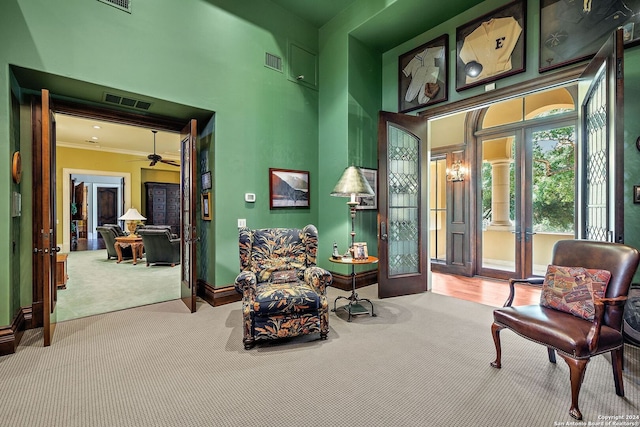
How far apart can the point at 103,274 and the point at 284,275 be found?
4760 mm

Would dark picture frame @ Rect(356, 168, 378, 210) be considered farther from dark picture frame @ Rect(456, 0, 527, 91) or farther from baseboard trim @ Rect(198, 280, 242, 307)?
baseboard trim @ Rect(198, 280, 242, 307)

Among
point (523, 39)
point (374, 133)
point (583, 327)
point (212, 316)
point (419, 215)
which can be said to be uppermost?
point (523, 39)

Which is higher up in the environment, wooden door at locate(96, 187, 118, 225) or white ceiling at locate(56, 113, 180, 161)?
white ceiling at locate(56, 113, 180, 161)

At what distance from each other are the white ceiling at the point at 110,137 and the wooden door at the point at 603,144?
6.90 m

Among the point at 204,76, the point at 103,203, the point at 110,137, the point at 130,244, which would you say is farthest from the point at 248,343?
the point at 103,203

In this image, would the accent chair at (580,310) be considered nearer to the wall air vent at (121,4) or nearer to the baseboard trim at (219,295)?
the baseboard trim at (219,295)

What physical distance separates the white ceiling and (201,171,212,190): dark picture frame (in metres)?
2.85

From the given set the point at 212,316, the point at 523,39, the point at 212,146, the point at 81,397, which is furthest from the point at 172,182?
the point at 523,39

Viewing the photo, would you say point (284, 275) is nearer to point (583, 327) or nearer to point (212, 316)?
point (212, 316)

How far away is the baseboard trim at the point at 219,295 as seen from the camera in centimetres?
393

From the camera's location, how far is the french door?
483cm

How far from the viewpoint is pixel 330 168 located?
4.86m

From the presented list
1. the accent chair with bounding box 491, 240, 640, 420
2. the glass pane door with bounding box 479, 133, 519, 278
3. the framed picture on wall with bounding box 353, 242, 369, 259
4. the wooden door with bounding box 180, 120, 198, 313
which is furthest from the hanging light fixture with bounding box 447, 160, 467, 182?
the wooden door with bounding box 180, 120, 198, 313

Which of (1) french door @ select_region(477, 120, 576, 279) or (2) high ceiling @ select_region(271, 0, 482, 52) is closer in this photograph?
(2) high ceiling @ select_region(271, 0, 482, 52)
